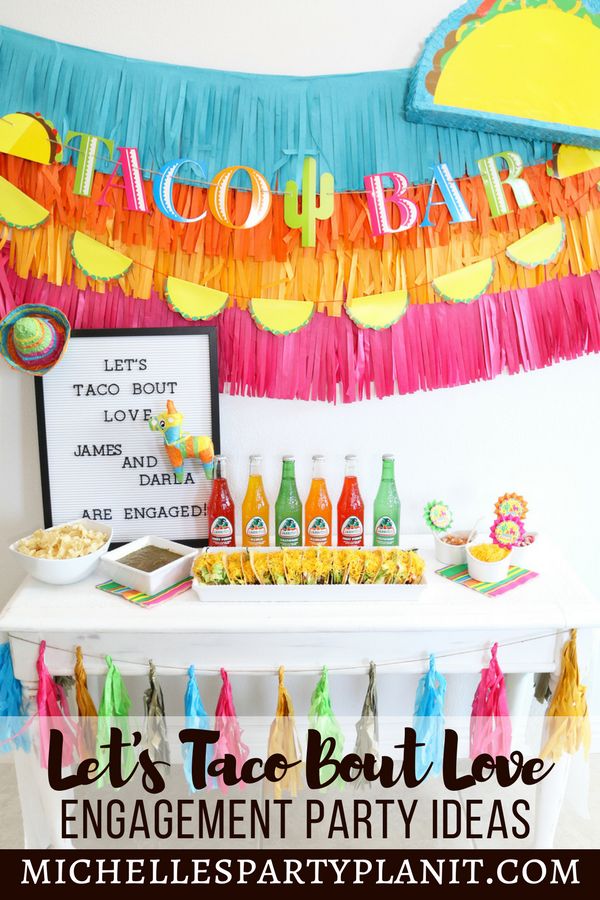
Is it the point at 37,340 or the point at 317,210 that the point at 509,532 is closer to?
the point at 317,210

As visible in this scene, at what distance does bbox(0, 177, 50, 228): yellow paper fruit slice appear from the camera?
1.42 meters

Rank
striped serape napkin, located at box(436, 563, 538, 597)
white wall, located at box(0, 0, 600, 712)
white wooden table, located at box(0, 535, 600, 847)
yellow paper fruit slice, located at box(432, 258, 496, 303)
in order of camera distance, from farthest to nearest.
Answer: white wall, located at box(0, 0, 600, 712) < yellow paper fruit slice, located at box(432, 258, 496, 303) < striped serape napkin, located at box(436, 563, 538, 597) < white wooden table, located at box(0, 535, 600, 847)

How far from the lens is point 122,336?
1502mm

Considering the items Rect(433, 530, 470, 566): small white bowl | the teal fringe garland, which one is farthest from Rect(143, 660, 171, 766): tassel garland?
the teal fringe garland

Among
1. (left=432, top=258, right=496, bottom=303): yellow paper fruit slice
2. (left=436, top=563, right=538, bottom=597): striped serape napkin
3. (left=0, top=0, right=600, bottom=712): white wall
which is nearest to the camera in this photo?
(left=436, top=563, right=538, bottom=597): striped serape napkin

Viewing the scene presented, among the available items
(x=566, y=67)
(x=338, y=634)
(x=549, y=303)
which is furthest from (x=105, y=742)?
(x=566, y=67)

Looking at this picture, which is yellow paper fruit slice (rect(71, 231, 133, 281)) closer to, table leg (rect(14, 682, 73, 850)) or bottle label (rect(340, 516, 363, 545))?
bottle label (rect(340, 516, 363, 545))

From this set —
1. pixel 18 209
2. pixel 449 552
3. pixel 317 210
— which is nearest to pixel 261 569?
pixel 449 552

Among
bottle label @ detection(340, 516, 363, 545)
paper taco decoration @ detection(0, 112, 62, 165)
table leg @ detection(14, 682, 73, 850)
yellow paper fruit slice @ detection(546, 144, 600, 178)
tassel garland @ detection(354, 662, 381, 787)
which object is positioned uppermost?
paper taco decoration @ detection(0, 112, 62, 165)

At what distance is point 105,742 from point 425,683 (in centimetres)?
67

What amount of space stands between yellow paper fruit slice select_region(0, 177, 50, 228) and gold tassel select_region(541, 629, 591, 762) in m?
1.45

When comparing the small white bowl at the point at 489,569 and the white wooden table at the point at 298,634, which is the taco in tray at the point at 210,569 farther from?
the small white bowl at the point at 489,569

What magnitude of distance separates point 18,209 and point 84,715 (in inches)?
43.9

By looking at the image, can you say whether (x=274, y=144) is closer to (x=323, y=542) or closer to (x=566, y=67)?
(x=566, y=67)
